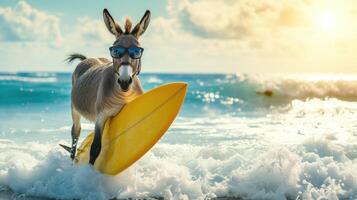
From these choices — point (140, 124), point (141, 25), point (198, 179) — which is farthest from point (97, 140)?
point (141, 25)

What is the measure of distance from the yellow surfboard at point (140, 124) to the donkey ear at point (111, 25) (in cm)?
86

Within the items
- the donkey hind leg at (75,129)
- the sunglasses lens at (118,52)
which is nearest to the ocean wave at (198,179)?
the donkey hind leg at (75,129)

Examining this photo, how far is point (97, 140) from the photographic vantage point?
20.6ft

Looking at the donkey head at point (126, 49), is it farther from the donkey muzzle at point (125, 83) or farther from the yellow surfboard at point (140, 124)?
the yellow surfboard at point (140, 124)

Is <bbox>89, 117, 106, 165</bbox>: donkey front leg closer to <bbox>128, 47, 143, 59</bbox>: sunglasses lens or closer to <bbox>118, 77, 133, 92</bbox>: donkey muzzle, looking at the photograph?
<bbox>118, 77, 133, 92</bbox>: donkey muzzle

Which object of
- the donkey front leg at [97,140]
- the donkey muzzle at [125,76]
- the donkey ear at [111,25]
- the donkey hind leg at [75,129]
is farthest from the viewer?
the donkey hind leg at [75,129]

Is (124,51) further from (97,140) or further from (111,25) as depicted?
(97,140)

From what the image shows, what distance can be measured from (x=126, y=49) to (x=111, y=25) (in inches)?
16.4

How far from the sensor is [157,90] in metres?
6.43

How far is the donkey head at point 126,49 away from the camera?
18.3 ft

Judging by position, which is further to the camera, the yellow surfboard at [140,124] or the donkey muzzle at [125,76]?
the yellow surfboard at [140,124]

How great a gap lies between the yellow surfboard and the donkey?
12cm

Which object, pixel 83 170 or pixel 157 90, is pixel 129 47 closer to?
pixel 157 90

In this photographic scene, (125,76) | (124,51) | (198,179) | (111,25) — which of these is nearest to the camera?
(125,76)
